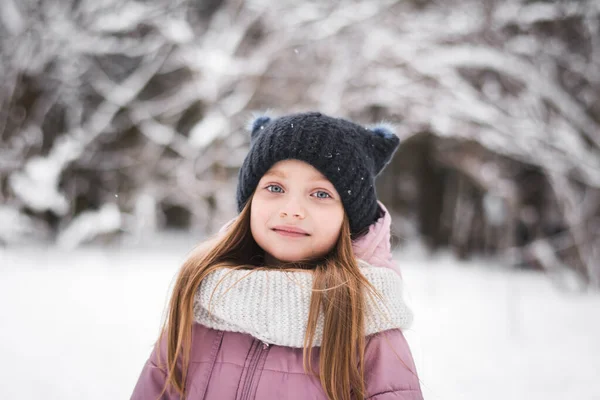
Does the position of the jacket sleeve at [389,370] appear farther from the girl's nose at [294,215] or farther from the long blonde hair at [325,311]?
the girl's nose at [294,215]

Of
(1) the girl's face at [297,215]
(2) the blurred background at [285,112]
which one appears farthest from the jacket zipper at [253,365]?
(2) the blurred background at [285,112]

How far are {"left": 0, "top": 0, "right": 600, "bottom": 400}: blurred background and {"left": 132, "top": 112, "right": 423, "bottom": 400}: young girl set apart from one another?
1.71 m

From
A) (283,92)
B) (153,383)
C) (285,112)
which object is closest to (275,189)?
(153,383)

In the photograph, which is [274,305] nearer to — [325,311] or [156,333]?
[325,311]

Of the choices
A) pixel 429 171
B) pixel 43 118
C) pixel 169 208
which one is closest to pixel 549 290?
pixel 429 171

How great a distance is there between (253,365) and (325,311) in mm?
264

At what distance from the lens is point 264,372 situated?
1.19m

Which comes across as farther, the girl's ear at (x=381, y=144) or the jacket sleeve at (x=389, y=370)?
the girl's ear at (x=381, y=144)

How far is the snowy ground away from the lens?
116 inches

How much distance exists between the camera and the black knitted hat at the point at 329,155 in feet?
4.27

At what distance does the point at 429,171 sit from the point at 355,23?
247 inches

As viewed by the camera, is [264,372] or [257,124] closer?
[264,372]

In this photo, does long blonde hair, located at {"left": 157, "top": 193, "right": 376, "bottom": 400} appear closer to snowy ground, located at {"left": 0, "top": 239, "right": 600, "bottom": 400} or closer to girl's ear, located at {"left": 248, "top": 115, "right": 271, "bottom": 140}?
girl's ear, located at {"left": 248, "top": 115, "right": 271, "bottom": 140}

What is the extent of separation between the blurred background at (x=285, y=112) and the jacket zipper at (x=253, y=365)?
1838mm
